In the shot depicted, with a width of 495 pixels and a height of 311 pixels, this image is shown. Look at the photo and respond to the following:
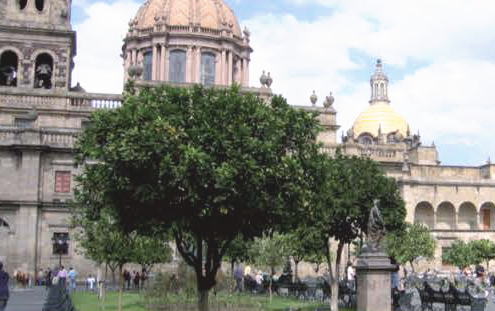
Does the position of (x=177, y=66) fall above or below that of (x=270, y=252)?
above

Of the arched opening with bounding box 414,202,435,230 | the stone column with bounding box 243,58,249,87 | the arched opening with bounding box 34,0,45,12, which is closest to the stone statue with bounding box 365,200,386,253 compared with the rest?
the arched opening with bounding box 34,0,45,12

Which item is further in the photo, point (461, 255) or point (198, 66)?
point (198, 66)

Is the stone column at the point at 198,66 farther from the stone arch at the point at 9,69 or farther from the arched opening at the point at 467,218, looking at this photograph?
the arched opening at the point at 467,218

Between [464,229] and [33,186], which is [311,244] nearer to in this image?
[33,186]

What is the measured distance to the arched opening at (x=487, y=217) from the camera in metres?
55.4

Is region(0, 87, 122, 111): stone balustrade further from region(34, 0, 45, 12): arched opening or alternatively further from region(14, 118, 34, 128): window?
region(34, 0, 45, 12): arched opening

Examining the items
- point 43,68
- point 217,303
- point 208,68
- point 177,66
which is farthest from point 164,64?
point 217,303

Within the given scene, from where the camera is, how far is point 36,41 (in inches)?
1823

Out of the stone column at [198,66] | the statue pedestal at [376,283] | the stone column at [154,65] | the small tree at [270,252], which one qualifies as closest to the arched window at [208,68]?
the stone column at [198,66]

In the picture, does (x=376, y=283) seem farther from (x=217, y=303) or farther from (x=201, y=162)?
(x=217, y=303)

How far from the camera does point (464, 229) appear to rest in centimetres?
5319

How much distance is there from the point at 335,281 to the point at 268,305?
423cm

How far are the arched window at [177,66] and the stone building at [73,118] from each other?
0.08m

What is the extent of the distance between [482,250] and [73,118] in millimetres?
27582
